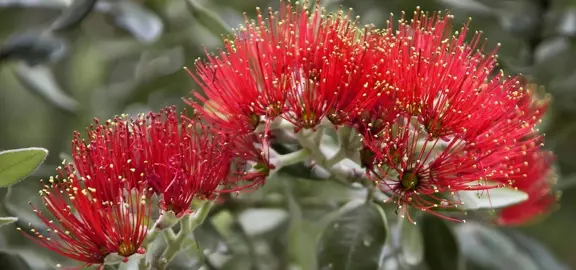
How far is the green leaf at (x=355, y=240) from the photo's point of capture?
36.7 inches

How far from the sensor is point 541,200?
3.97 feet

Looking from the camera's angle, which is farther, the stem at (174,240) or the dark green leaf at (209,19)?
the dark green leaf at (209,19)

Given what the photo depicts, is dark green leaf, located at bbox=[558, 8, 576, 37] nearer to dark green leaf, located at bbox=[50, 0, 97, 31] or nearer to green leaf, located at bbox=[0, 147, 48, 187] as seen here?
dark green leaf, located at bbox=[50, 0, 97, 31]

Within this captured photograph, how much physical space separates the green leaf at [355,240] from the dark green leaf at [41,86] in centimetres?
59

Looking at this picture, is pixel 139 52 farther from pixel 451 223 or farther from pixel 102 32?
pixel 451 223

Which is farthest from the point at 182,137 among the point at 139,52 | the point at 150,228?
the point at 139,52

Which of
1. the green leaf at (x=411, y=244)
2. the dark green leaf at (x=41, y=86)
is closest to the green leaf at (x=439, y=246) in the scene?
the green leaf at (x=411, y=244)

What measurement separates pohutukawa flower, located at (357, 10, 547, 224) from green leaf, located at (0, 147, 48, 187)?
0.35 meters

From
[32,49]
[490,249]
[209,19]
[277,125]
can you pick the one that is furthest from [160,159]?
[490,249]

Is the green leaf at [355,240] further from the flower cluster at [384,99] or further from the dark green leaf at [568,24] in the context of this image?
the dark green leaf at [568,24]

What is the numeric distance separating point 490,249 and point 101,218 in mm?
754

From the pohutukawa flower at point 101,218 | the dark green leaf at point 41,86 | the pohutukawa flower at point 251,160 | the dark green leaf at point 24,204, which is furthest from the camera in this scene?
the dark green leaf at point 41,86

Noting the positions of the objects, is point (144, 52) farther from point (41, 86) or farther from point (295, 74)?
point (295, 74)

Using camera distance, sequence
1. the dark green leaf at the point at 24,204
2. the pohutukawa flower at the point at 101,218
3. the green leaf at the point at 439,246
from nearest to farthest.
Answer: the pohutukawa flower at the point at 101,218 → the dark green leaf at the point at 24,204 → the green leaf at the point at 439,246
